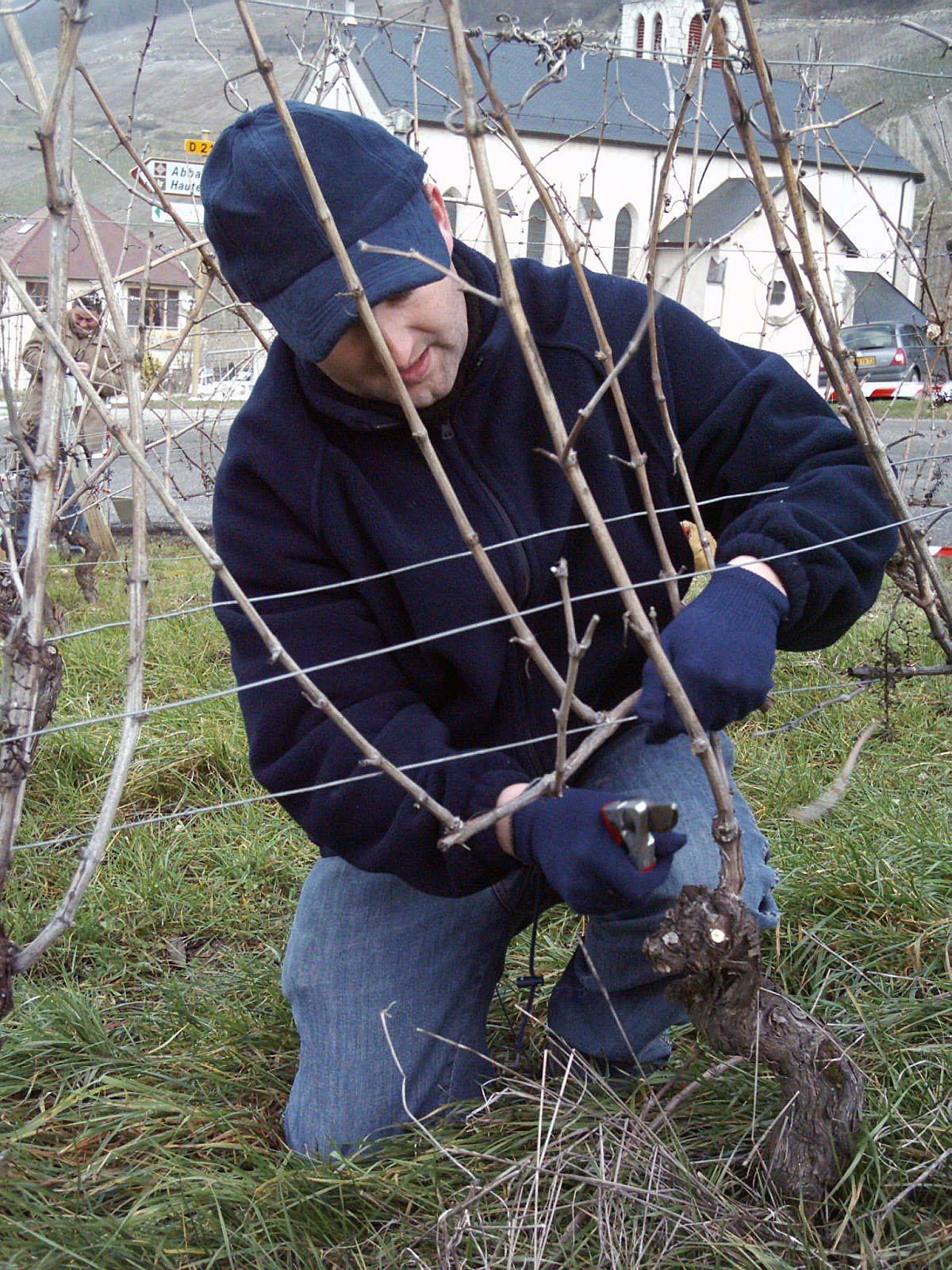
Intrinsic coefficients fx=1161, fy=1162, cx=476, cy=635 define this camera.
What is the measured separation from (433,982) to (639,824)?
0.73 m

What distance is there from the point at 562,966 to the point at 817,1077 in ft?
2.58

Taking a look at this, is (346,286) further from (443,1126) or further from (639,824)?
(443,1126)

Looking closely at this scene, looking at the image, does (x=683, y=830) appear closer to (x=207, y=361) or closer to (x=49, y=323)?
(x=49, y=323)

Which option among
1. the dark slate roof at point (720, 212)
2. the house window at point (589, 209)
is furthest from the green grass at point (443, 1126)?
the dark slate roof at point (720, 212)

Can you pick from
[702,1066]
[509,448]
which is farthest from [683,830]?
[509,448]

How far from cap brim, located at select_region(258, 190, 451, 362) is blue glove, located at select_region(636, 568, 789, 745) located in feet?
1.74

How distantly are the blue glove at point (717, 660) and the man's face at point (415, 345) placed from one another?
0.47 m

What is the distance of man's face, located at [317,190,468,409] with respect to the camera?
1487 millimetres

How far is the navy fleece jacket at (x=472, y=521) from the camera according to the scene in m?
1.65

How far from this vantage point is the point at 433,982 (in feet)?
6.04

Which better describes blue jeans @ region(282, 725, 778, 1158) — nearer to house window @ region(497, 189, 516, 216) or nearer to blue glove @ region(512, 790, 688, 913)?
blue glove @ region(512, 790, 688, 913)

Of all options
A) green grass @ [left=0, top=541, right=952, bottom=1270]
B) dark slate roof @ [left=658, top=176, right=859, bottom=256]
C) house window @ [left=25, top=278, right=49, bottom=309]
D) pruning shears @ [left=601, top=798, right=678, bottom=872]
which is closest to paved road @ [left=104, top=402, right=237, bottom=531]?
house window @ [left=25, top=278, right=49, bottom=309]

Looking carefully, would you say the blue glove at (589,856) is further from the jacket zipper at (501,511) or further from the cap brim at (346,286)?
the cap brim at (346,286)

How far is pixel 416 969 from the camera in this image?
6.04 ft
